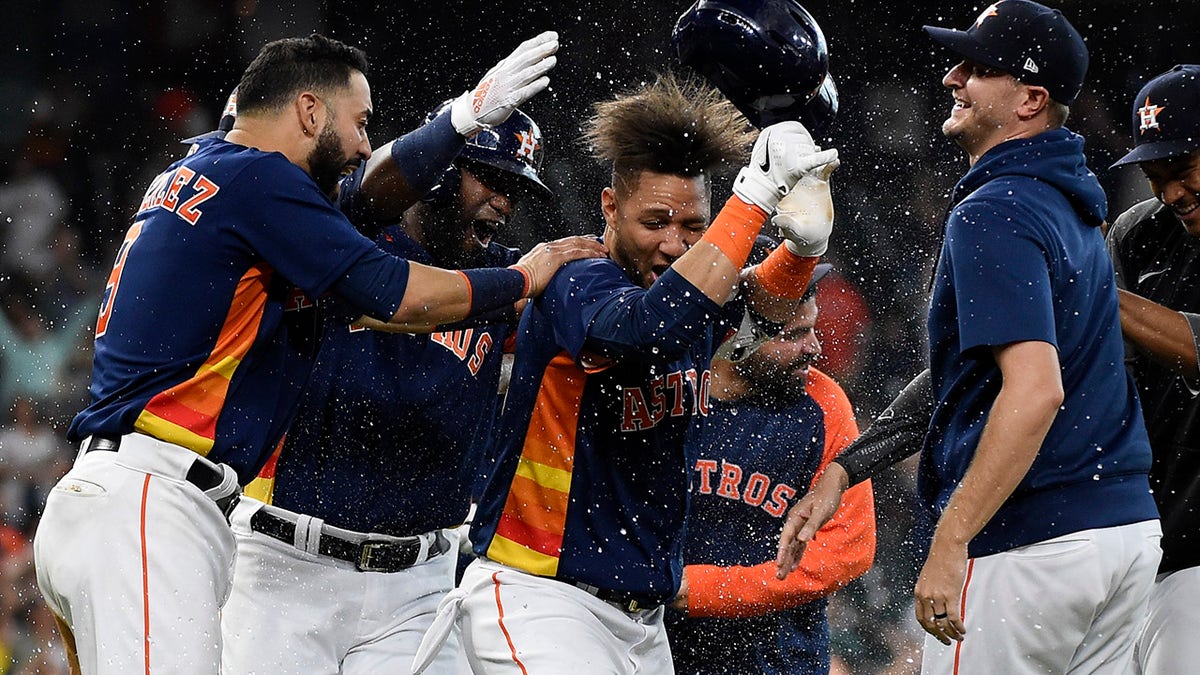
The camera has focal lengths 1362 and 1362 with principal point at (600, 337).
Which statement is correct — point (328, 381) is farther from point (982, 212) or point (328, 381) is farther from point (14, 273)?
point (14, 273)

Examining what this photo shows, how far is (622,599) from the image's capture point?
11.6ft

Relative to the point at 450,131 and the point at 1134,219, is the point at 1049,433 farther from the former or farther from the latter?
the point at 450,131

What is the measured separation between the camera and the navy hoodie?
308 cm

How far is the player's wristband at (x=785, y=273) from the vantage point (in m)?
3.82

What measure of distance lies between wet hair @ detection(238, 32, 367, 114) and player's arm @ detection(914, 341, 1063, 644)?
1.94m

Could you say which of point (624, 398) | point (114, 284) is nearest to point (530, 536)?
point (624, 398)

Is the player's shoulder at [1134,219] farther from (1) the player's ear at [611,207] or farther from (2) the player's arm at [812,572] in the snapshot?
(1) the player's ear at [611,207]

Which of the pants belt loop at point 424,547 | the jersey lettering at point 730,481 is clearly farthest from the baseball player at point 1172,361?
the pants belt loop at point 424,547

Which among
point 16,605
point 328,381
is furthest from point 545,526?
point 16,605

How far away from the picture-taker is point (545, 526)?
3521 millimetres

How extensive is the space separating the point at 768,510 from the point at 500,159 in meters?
1.47

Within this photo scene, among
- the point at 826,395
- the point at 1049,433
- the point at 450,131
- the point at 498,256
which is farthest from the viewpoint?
the point at 826,395

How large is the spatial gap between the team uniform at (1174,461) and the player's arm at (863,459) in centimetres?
65

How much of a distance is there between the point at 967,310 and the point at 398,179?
168 centimetres
